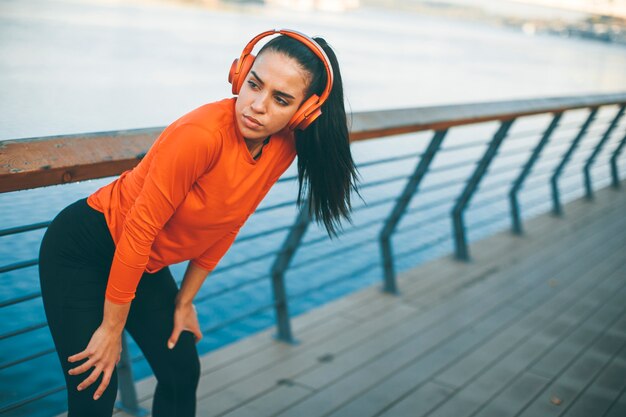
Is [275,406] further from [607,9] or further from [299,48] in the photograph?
Answer: [607,9]

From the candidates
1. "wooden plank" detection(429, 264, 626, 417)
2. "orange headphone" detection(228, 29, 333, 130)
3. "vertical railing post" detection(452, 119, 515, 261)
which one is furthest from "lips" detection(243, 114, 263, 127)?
"vertical railing post" detection(452, 119, 515, 261)

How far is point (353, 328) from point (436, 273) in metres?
0.99

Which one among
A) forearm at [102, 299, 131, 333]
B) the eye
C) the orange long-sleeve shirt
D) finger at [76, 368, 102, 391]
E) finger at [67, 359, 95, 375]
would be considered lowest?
finger at [76, 368, 102, 391]

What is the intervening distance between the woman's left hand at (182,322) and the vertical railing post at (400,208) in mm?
1859

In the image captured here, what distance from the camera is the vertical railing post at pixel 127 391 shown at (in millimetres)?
2246

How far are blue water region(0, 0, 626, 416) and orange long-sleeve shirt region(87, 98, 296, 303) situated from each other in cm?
93

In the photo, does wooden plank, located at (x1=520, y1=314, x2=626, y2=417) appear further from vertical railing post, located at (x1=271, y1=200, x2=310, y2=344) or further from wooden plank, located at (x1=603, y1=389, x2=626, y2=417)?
vertical railing post, located at (x1=271, y1=200, x2=310, y2=344)

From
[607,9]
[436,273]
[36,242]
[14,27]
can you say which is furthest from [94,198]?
[607,9]

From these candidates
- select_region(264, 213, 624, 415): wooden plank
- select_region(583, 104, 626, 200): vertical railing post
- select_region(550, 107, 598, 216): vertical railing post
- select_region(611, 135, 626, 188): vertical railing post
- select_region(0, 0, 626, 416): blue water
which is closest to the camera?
select_region(264, 213, 624, 415): wooden plank

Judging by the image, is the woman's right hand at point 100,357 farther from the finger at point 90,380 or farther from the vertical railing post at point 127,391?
the vertical railing post at point 127,391

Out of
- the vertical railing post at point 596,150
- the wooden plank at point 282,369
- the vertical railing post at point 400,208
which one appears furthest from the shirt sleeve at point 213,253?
the vertical railing post at point 596,150

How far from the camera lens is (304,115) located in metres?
1.53

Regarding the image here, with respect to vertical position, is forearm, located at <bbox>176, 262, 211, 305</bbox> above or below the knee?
above

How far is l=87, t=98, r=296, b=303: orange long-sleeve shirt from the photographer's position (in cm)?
137
